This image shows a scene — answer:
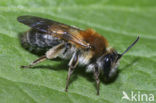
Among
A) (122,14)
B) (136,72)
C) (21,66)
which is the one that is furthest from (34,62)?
(122,14)

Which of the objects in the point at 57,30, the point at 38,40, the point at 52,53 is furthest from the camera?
the point at 38,40

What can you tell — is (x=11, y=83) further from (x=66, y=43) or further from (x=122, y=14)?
(x=122, y=14)

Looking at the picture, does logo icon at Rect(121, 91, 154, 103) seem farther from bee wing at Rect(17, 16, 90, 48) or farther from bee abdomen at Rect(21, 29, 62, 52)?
bee abdomen at Rect(21, 29, 62, 52)

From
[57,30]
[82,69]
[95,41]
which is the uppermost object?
[57,30]

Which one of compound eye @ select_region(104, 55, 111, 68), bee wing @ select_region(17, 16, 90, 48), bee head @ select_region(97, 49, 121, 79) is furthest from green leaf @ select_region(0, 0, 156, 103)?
bee wing @ select_region(17, 16, 90, 48)

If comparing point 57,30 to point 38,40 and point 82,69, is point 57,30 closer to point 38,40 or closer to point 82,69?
point 38,40

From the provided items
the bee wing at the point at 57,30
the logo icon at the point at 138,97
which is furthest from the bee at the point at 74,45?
the logo icon at the point at 138,97

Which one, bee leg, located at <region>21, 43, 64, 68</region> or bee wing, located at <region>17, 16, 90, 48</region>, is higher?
bee wing, located at <region>17, 16, 90, 48</region>

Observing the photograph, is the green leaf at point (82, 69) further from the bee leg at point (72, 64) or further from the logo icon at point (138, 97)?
the bee leg at point (72, 64)

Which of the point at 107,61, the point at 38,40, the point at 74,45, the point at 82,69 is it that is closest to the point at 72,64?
the point at 74,45
